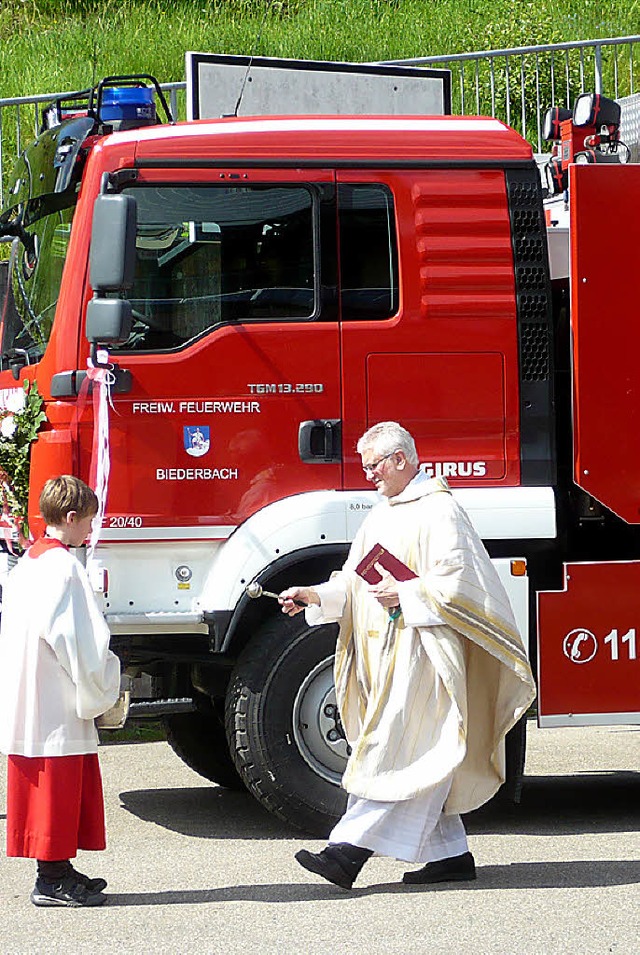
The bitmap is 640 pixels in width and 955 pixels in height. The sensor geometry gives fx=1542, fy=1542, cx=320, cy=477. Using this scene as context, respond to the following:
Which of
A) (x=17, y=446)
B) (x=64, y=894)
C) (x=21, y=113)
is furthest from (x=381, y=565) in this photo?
(x=21, y=113)

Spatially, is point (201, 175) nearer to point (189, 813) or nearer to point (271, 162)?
point (271, 162)

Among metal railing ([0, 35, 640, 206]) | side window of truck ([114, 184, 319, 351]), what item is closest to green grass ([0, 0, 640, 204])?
metal railing ([0, 35, 640, 206])

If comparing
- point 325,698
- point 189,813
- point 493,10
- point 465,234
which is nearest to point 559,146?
point 465,234

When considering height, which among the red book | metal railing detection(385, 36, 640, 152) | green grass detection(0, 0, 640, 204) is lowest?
the red book

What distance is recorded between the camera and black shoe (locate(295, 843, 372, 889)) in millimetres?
5578

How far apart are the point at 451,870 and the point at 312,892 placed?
20.5 inches

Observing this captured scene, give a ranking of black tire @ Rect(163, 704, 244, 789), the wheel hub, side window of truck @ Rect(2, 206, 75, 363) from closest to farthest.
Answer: the wheel hub
side window of truck @ Rect(2, 206, 75, 363)
black tire @ Rect(163, 704, 244, 789)

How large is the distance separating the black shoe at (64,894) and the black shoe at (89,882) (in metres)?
0.02

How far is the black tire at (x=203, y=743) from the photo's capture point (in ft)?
25.6

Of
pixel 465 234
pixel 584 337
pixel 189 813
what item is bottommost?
pixel 189 813

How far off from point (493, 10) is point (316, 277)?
46.9 feet

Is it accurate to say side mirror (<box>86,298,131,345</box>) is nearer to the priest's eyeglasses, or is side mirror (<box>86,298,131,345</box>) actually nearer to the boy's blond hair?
the boy's blond hair

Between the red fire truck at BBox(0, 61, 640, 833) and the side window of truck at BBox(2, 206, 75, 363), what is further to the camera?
the side window of truck at BBox(2, 206, 75, 363)

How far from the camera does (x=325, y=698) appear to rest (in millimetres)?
6559
